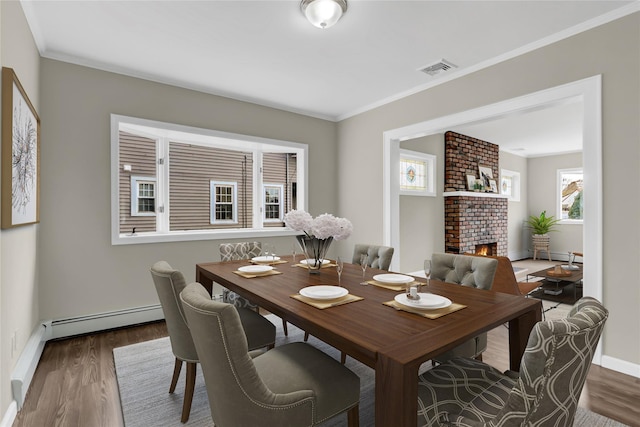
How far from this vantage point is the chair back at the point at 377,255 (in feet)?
8.80

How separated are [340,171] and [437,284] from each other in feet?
10.6

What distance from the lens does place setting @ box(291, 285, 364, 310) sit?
150 centimetres

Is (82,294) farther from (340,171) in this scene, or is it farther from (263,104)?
(340,171)

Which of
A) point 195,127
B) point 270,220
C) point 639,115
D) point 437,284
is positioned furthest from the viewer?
point 270,220

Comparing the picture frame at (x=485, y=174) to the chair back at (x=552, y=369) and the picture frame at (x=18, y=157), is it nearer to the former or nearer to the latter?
the chair back at (x=552, y=369)

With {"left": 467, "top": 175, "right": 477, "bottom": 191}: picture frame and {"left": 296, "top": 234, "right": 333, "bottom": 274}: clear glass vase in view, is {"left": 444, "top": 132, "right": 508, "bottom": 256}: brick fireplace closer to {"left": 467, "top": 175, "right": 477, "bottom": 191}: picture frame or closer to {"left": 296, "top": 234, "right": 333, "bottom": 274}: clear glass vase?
{"left": 467, "top": 175, "right": 477, "bottom": 191}: picture frame

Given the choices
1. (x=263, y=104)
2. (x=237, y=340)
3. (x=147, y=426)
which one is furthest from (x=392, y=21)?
(x=147, y=426)

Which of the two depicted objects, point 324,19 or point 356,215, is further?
point 356,215

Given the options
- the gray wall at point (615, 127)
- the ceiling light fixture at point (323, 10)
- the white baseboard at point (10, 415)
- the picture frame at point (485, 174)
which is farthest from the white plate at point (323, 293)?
the picture frame at point (485, 174)

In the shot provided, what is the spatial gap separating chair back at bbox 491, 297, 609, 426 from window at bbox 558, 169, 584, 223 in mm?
8435

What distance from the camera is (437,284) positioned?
190cm

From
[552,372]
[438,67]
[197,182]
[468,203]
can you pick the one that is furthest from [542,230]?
[552,372]

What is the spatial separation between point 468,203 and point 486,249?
1.26 m

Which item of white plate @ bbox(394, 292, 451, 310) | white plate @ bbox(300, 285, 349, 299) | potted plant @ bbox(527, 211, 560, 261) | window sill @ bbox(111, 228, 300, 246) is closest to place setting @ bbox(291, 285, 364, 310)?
white plate @ bbox(300, 285, 349, 299)
